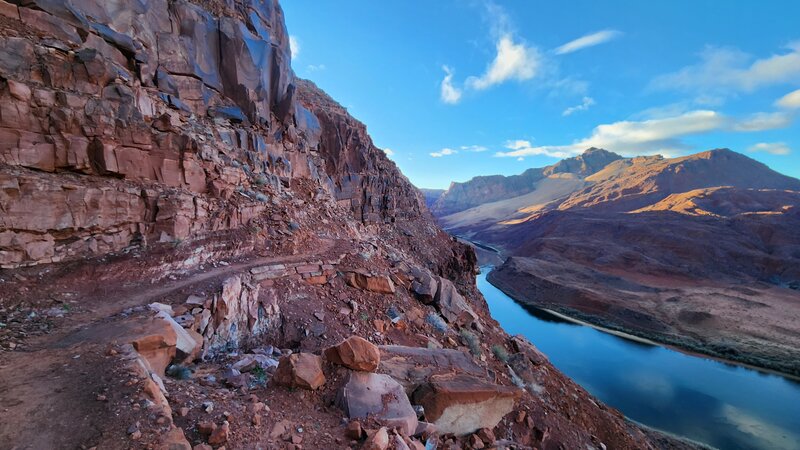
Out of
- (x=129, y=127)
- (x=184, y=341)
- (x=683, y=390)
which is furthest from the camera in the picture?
(x=683, y=390)

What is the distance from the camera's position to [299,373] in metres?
5.70

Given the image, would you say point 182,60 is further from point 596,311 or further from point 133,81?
point 596,311

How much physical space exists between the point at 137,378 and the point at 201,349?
8.48 ft

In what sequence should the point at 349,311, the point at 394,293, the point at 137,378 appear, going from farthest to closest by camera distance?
the point at 394,293 < the point at 349,311 < the point at 137,378

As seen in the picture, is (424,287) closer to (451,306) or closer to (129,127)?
(451,306)

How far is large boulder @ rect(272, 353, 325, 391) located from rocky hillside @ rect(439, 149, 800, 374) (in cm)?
4217

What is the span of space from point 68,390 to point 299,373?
10.3 ft

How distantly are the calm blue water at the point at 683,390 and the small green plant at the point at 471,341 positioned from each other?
57.4 feet

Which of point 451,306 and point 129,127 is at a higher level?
point 129,127

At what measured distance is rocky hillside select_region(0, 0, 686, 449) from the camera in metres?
4.88

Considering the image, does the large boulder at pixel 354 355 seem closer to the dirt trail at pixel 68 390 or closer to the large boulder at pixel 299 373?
the large boulder at pixel 299 373

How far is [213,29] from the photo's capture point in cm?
1816

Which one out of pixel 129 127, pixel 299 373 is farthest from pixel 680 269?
pixel 129 127

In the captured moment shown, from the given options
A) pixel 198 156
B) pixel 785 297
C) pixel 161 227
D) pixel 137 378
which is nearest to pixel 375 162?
pixel 198 156
